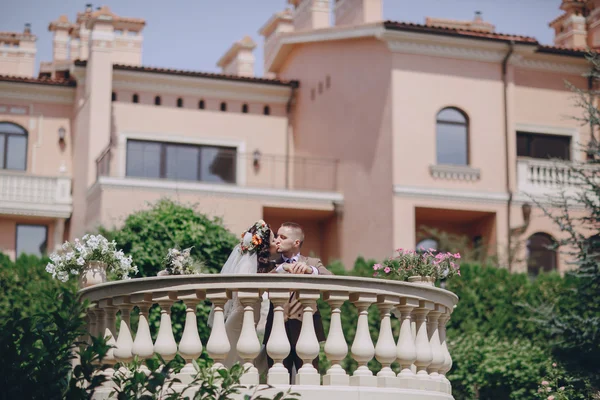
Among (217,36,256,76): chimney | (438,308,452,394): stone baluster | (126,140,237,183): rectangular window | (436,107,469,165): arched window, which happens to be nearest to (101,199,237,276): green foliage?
(438,308,452,394): stone baluster

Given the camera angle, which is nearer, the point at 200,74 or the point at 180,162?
the point at 180,162

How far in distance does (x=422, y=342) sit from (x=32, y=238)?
2351 cm

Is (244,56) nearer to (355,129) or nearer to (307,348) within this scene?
(355,129)

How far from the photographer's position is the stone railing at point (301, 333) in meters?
8.50

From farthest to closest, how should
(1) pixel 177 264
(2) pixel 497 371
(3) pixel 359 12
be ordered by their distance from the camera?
(3) pixel 359 12 → (2) pixel 497 371 → (1) pixel 177 264

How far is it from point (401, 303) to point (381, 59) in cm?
1985

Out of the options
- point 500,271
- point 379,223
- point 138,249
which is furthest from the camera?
point 379,223

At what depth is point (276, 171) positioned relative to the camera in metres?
30.6

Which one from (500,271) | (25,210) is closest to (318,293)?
(500,271)

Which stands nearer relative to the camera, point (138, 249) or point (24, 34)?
point (138, 249)

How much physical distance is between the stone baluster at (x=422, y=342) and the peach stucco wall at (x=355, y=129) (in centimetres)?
1757

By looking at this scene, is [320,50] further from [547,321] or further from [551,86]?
[547,321]

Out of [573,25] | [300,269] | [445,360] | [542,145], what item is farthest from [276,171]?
[300,269]

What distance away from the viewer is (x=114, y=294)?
911cm
